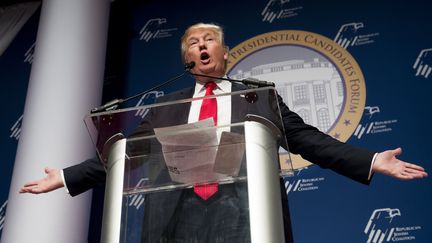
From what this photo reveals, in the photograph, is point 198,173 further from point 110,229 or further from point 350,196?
point 350,196

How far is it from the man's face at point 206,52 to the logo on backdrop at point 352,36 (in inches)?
51.1

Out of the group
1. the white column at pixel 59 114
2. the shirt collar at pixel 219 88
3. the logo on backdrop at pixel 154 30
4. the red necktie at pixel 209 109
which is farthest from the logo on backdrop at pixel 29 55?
the red necktie at pixel 209 109


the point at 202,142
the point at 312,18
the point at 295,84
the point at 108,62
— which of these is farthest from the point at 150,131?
the point at 108,62

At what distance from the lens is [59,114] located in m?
2.91

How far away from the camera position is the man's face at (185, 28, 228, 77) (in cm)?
174

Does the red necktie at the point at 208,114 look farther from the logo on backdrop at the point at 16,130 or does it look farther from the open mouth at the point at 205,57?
the logo on backdrop at the point at 16,130

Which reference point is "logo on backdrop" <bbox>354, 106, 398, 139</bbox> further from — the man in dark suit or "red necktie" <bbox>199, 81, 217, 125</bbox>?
"red necktie" <bbox>199, 81, 217, 125</bbox>

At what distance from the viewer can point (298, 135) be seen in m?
1.49

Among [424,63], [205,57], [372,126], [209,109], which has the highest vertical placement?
[424,63]

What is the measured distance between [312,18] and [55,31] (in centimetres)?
140

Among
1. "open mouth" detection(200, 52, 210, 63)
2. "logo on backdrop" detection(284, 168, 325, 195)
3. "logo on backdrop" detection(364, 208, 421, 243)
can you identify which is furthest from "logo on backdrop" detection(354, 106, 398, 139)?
"open mouth" detection(200, 52, 210, 63)

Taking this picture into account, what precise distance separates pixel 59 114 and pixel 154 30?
88 cm

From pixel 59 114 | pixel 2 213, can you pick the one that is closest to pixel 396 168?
pixel 59 114

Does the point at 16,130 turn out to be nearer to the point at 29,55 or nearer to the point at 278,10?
the point at 29,55
